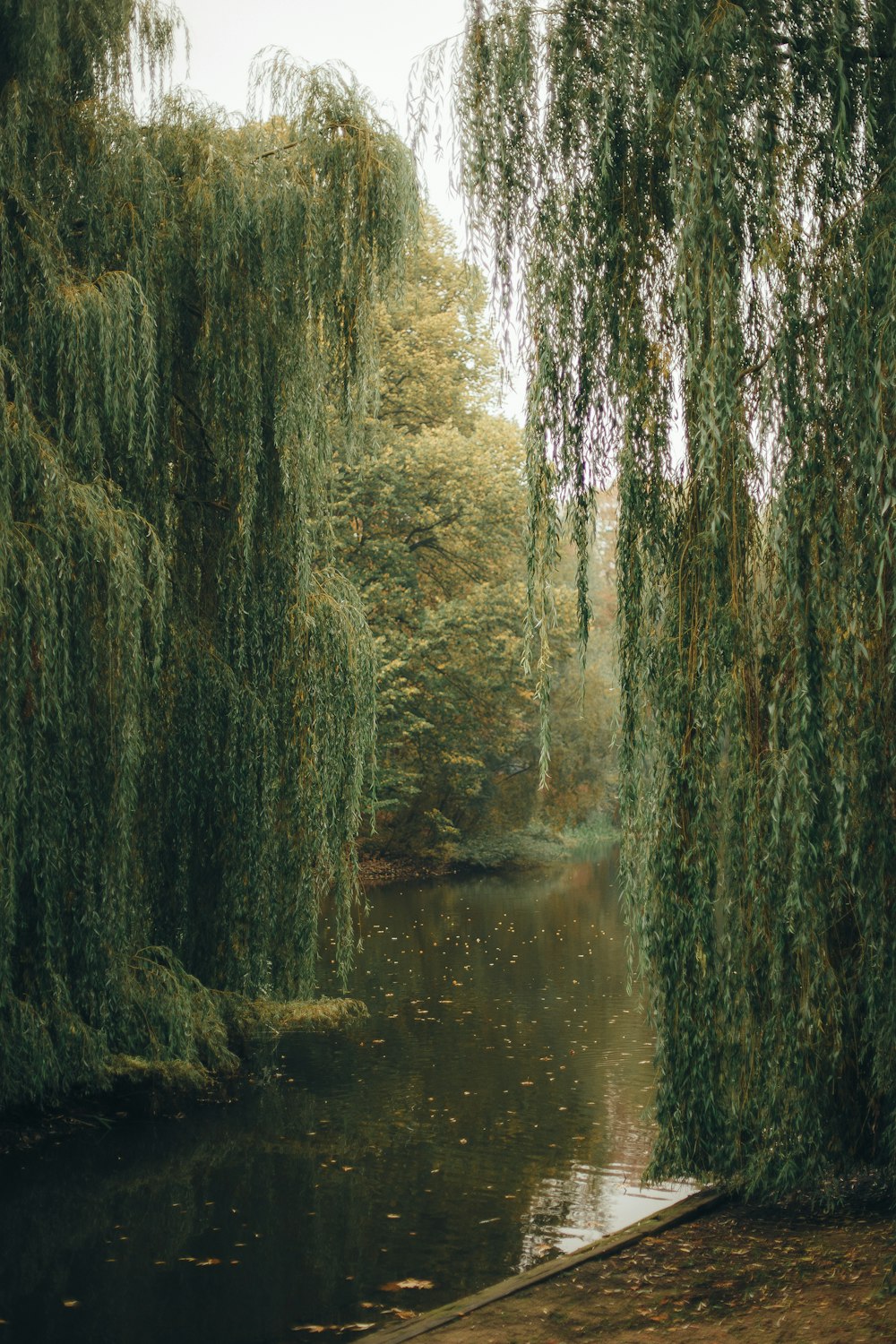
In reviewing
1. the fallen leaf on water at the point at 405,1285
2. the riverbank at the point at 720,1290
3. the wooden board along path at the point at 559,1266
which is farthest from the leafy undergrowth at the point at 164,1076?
the riverbank at the point at 720,1290

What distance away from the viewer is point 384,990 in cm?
1470

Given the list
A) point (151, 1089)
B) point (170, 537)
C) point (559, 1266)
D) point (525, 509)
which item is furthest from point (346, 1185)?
point (525, 509)

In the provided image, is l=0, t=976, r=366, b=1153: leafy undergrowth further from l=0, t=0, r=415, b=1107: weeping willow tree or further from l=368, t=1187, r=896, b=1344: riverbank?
l=368, t=1187, r=896, b=1344: riverbank

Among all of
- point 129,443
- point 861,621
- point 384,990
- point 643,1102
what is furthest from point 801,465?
point 384,990

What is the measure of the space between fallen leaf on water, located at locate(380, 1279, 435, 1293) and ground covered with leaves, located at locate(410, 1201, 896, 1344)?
85cm

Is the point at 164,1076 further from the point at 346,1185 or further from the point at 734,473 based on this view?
the point at 734,473

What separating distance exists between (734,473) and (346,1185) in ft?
15.9

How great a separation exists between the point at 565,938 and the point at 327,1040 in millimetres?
6998

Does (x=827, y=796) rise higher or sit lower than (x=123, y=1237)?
higher

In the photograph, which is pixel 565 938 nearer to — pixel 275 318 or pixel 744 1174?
pixel 275 318

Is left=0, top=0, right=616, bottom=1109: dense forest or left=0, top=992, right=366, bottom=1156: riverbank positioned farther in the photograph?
A: left=0, top=992, right=366, bottom=1156: riverbank

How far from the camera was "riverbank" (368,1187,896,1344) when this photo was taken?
5066 millimetres

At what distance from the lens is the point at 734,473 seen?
623cm

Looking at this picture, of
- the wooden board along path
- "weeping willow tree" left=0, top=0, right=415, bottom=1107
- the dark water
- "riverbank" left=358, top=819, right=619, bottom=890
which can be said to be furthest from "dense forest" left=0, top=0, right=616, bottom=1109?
"riverbank" left=358, top=819, right=619, bottom=890
